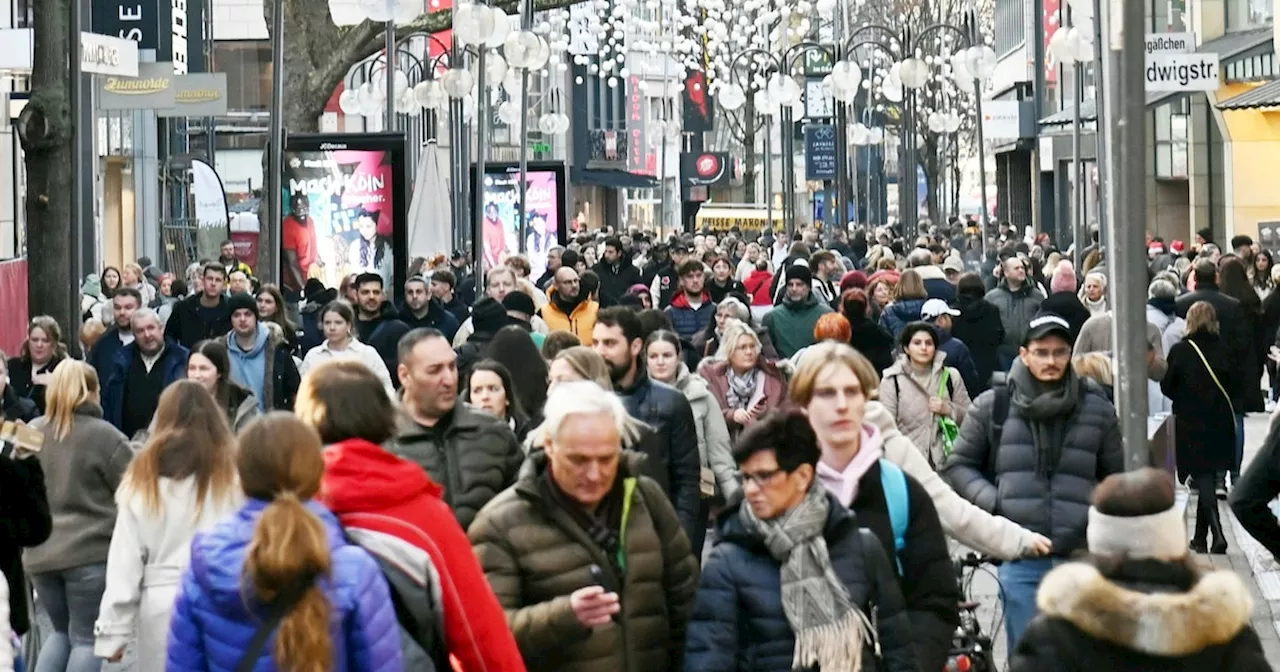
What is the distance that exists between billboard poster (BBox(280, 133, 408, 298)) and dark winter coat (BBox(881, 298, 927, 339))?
7.59 meters

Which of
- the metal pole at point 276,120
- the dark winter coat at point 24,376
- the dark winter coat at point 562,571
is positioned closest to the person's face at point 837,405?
the dark winter coat at point 562,571

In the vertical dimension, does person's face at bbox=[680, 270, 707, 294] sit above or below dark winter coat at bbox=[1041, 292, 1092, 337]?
above

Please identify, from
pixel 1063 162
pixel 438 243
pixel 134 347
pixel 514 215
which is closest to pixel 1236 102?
pixel 514 215

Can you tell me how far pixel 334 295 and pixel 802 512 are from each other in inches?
647

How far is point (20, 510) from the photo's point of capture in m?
8.59

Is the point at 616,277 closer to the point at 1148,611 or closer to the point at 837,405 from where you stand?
the point at 837,405

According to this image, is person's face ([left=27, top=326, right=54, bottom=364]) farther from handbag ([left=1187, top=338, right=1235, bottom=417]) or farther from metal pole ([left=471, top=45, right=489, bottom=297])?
metal pole ([left=471, top=45, right=489, bottom=297])

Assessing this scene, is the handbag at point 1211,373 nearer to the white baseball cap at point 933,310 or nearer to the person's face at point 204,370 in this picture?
the white baseball cap at point 933,310

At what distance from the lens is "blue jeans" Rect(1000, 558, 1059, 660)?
28.7 ft

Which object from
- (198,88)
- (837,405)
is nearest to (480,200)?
(198,88)

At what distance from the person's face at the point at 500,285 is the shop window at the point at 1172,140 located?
97.9 feet

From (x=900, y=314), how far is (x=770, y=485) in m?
11.6

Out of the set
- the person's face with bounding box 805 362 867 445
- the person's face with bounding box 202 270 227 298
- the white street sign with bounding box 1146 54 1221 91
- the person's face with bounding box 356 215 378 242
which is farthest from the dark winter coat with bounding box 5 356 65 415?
the person's face with bounding box 356 215 378 242

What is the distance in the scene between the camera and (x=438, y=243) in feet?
84.2
